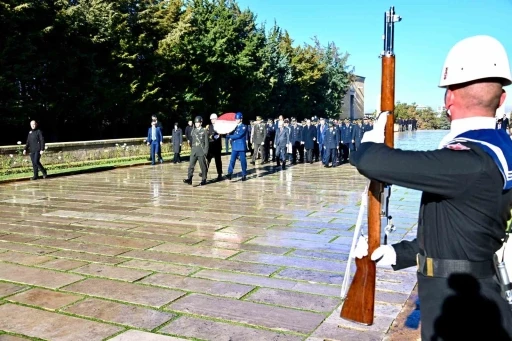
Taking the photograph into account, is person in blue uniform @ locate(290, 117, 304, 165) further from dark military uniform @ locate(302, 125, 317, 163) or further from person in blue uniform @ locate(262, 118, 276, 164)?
person in blue uniform @ locate(262, 118, 276, 164)

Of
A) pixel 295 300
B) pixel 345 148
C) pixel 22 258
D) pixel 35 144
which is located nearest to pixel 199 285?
pixel 295 300

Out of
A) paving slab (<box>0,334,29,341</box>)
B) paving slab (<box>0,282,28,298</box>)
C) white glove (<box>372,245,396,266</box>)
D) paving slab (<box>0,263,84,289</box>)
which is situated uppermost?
white glove (<box>372,245,396,266</box>)

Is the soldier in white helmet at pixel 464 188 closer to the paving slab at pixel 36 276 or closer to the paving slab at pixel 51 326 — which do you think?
the paving slab at pixel 51 326

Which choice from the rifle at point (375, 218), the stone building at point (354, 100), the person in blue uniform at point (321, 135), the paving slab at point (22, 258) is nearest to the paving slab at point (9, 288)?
the paving slab at point (22, 258)

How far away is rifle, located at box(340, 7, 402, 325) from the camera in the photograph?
2.42 m

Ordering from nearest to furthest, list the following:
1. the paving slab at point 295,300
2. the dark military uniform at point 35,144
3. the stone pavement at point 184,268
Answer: the stone pavement at point 184,268 → the paving slab at point 295,300 → the dark military uniform at point 35,144

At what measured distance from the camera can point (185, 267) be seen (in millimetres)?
5199

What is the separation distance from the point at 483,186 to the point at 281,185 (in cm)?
1072

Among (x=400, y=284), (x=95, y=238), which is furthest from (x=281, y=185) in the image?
(x=400, y=284)

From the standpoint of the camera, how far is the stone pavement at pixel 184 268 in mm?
3701

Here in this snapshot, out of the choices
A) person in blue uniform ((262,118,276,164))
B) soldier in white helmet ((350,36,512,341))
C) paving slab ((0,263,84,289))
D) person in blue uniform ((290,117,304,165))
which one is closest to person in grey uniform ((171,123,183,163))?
person in blue uniform ((262,118,276,164))

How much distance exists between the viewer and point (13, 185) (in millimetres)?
12555

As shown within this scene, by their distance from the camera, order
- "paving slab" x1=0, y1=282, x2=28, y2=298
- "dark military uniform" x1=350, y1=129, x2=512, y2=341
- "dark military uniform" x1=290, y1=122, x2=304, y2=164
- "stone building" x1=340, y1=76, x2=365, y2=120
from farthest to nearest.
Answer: "stone building" x1=340, y1=76, x2=365, y2=120
"dark military uniform" x1=290, y1=122, x2=304, y2=164
"paving slab" x1=0, y1=282, x2=28, y2=298
"dark military uniform" x1=350, y1=129, x2=512, y2=341

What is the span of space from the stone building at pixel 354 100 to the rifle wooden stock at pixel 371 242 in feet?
226
